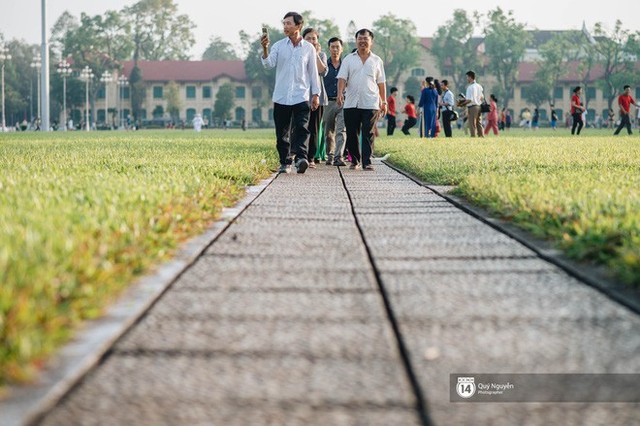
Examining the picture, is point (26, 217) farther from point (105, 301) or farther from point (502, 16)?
point (502, 16)

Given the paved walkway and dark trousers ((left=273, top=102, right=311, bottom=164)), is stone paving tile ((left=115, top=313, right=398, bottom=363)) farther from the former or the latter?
dark trousers ((left=273, top=102, right=311, bottom=164))

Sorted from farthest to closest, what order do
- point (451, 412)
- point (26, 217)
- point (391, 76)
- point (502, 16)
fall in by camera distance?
point (391, 76) → point (502, 16) → point (26, 217) → point (451, 412)

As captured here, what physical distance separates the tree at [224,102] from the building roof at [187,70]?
8.03 m

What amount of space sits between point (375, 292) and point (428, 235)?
A: 5.74 feet

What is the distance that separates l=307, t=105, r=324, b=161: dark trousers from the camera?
42.7 ft

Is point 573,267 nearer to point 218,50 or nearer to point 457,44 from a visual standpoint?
point 457,44

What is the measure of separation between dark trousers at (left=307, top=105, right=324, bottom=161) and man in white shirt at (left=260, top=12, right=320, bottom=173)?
6.00ft

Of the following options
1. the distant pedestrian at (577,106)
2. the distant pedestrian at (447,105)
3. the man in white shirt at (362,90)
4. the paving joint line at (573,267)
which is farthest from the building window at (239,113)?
the paving joint line at (573,267)

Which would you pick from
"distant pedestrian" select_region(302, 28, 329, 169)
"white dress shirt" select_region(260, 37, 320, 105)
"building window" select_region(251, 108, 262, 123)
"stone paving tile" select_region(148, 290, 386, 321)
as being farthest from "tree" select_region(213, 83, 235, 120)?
"stone paving tile" select_region(148, 290, 386, 321)

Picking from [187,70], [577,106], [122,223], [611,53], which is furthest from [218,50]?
[122,223]

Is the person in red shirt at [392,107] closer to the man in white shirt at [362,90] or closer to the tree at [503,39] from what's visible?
the man in white shirt at [362,90]

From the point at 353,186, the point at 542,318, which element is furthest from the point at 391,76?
the point at 542,318

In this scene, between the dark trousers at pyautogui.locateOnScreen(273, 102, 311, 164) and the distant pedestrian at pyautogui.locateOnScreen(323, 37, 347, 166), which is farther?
the distant pedestrian at pyautogui.locateOnScreen(323, 37, 347, 166)

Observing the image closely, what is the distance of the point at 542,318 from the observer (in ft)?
10.2
